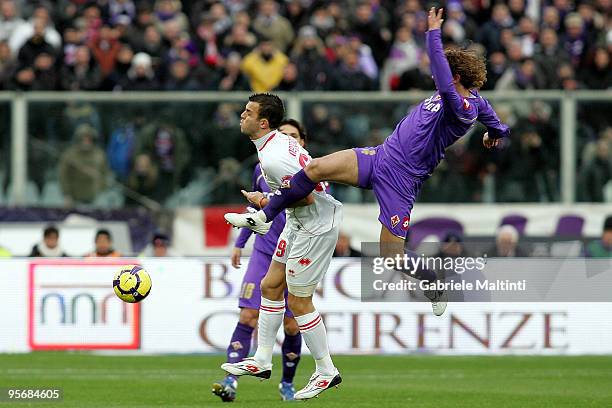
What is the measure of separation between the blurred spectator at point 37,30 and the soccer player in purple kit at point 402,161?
12.4 metres

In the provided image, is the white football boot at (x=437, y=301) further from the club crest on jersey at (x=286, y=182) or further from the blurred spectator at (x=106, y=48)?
the blurred spectator at (x=106, y=48)

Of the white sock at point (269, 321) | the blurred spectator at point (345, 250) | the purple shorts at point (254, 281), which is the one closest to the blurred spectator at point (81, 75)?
the blurred spectator at point (345, 250)

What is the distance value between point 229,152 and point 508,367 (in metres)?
6.68

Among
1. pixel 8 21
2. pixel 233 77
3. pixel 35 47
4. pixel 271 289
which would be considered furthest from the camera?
pixel 8 21

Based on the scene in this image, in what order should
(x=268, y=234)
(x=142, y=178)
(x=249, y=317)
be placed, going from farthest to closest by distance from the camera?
(x=142, y=178) → (x=268, y=234) → (x=249, y=317)

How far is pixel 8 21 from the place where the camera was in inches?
995

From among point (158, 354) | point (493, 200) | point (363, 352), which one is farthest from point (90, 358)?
point (493, 200)

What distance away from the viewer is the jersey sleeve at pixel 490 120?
505 inches

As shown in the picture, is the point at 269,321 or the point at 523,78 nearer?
the point at 269,321

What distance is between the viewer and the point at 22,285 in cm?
1961

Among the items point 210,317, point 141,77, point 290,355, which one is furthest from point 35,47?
point 290,355

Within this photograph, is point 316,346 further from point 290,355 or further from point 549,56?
point 549,56

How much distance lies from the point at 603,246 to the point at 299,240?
9.36 meters

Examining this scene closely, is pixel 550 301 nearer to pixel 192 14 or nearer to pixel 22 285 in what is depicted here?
pixel 22 285
